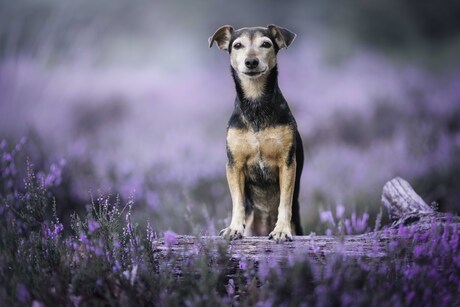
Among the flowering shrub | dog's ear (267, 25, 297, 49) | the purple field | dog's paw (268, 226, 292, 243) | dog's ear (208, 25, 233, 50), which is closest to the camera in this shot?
the flowering shrub

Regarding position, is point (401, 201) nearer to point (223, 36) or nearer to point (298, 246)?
point (298, 246)

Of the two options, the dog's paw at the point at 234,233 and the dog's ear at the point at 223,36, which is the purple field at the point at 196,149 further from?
the dog's ear at the point at 223,36

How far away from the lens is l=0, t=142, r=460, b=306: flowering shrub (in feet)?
9.15

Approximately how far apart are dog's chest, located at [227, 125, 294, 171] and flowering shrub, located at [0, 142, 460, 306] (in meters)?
0.74

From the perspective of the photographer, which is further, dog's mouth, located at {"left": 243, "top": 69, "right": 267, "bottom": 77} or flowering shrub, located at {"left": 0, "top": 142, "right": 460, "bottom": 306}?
dog's mouth, located at {"left": 243, "top": 69, "right": 267, "bottom": 77}

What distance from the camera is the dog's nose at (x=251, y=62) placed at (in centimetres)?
358

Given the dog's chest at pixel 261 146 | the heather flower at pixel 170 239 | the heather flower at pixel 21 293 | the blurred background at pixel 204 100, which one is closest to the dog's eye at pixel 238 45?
the dog's chest at pixel 261 146

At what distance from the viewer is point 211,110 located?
38.5 ft

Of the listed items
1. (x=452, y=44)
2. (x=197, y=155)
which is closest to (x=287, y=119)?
(x=197, y=155)

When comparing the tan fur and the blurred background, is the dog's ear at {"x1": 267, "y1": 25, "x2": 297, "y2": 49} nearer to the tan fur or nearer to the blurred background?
the tan fur

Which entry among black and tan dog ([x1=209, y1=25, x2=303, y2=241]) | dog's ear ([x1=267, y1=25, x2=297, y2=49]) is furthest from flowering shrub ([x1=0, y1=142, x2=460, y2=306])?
dog's ear ([x1=267, y1=25, x2=297, y2=49])

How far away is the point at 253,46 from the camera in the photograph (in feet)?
12.2

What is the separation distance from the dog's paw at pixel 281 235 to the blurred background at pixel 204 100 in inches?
19.8

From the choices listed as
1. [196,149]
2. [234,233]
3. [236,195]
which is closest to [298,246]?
[234,233]
